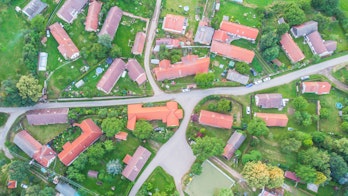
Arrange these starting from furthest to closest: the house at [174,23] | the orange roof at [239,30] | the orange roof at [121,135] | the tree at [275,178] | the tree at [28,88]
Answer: the orange roof at [239,30], the house at [174,23], the orange roof at [121,135], the tree at [28,88], the tree at [275,178]

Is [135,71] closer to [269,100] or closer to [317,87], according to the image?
[269,100]

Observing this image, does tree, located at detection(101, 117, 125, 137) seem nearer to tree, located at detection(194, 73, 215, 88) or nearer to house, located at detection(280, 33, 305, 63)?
tree, located at detection(194, 73, 215, 88)

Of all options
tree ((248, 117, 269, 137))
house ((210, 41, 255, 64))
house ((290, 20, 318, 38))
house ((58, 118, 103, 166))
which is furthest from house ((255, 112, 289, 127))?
house ((58, 118, 103, 166))

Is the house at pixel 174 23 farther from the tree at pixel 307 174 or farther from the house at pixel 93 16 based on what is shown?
the tree at pixel 307 174

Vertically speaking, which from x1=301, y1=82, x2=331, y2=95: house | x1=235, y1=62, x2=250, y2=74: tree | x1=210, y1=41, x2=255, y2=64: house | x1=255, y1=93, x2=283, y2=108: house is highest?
x1=210, y1=41, x2=255, y2=64: house

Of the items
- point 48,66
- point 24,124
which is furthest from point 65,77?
point 24,124

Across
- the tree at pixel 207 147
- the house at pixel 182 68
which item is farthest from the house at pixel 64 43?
A: the tree at pixel 207 147

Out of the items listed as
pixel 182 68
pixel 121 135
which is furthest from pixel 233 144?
pixel 121 135
